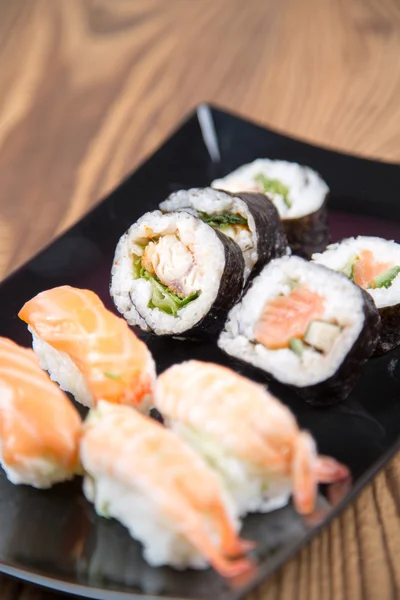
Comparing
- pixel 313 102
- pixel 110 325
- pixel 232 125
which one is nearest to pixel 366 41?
pixel 313 102

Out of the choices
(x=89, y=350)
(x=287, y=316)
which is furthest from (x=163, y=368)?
(x=287, y=316)

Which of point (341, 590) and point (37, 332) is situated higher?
point (37, 332)

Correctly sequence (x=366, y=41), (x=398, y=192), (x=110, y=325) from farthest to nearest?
(x=366, y=41), (x=398, y=192), (x=110, y=325)

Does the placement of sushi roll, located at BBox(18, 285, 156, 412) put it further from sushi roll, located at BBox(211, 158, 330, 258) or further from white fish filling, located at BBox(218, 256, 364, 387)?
sushi roll, located at BBox(211, 158, 330, 258)

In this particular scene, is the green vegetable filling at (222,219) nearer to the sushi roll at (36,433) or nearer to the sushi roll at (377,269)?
the sushi roll at (377,269)

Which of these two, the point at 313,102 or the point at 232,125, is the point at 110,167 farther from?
the point at 313,102

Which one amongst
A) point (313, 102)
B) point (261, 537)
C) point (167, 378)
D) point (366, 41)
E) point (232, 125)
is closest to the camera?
point (261, 537)

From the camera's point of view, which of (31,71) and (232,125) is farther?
(31,71)
